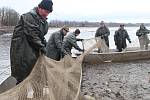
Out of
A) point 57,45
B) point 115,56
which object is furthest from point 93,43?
point 57,45

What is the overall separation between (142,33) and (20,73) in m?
15.2

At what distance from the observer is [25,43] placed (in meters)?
6.68

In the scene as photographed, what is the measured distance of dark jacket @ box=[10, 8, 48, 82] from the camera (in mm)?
6617

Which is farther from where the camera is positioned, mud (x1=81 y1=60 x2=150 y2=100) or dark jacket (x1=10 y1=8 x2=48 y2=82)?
mud (x1=81 y1=60 x2=150 y2=100)

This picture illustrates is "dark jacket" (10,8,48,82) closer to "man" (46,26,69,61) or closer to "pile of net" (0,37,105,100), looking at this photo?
"pile of net" (0,37,105,100)

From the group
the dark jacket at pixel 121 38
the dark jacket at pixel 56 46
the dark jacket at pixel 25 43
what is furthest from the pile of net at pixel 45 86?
the dark jacket at pixel 121 38

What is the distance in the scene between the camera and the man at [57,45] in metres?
11.2

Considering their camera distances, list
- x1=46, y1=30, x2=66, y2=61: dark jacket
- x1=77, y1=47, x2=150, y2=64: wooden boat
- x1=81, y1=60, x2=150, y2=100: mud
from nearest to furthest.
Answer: x1=81, y1=60, x2=150, y2=100: mud, x1=46, y1=30, x2=66, y2=61: dark jacket, x1=77, y1=47, x2=150, y2=64: wooden boat

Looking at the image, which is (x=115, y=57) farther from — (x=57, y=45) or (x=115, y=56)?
(x=57, y=45)

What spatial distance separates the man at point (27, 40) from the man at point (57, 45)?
441 cm

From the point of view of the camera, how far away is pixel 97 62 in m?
17.2

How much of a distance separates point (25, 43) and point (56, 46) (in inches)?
183

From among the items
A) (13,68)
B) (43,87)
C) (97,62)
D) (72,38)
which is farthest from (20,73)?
(97,62)

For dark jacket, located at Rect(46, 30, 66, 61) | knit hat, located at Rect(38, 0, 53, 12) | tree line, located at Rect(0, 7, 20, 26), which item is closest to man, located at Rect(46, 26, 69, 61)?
dark jacket, located at Rect(46, 30, 66, 61)
